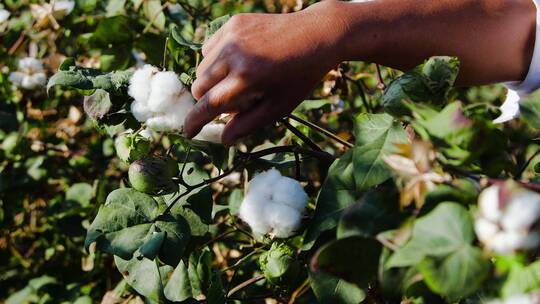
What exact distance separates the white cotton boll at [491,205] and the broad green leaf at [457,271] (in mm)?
36

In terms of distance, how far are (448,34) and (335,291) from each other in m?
0.42

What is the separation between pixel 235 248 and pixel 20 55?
45.8 inches

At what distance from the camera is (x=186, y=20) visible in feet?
5.74

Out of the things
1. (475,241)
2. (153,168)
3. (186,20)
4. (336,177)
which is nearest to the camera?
(475,241)

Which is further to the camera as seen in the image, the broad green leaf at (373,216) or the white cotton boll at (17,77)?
the white cotton boll at (17,77)

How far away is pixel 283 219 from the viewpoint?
877mm

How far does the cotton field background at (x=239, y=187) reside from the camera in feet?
1.87

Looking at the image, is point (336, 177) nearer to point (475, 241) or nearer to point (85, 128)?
point (475, 241)

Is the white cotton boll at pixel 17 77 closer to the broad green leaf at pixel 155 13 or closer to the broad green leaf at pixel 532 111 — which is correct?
the broad green leaf at pixel 155 13

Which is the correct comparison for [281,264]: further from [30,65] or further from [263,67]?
[30,65]

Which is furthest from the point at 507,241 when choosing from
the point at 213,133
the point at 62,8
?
the point at 62,8

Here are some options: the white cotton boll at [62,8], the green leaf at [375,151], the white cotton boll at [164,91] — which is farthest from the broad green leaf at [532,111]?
the white cotton boll at [62,8]

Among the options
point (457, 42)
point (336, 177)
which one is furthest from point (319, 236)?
point (457, 42)

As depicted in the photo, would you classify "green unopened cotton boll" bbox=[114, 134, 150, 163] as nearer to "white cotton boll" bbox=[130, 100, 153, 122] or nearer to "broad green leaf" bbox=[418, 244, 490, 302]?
"white cotton boll" bbox=[130, 100, 153, 122]
